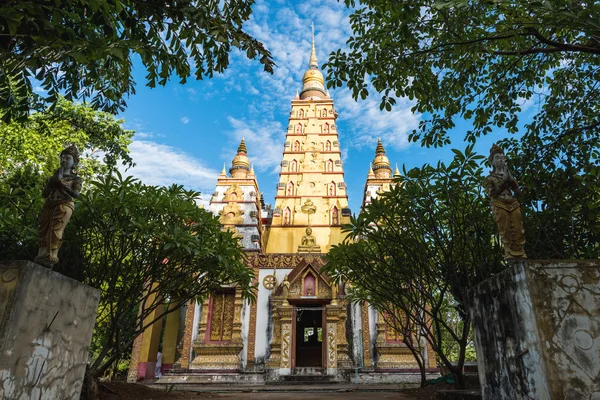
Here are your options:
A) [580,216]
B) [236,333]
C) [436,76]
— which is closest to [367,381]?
[236,333]

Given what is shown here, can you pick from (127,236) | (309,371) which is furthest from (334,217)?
(127,236)

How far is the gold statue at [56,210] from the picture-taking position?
4770 mm

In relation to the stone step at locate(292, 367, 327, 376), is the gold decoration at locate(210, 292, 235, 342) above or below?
above

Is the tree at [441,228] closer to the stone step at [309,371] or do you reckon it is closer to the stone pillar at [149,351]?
the stone step at [309,371]

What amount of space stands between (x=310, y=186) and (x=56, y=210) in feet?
56.9

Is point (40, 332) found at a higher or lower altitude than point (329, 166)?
lower

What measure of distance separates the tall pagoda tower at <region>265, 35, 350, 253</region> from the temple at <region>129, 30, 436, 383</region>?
56mm

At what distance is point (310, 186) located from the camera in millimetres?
21891

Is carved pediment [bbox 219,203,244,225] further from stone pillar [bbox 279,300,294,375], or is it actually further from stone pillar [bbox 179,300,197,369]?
stone pillar [bbox 279,300,294,375]

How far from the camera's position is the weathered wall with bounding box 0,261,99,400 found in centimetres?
396

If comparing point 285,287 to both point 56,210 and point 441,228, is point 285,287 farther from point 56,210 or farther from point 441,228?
point 56,210

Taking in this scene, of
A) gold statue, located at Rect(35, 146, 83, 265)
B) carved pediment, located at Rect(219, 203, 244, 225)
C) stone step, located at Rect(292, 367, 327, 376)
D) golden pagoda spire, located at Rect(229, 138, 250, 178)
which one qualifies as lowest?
stone step, located at Rect(292, 367, 327, 376)

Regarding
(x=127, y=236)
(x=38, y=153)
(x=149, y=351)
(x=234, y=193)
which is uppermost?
(x=234, y=193)

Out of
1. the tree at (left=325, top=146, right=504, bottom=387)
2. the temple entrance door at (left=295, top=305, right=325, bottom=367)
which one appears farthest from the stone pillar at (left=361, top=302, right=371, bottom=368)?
the tree at (left=325, top=146, right=504, bottom=387)
